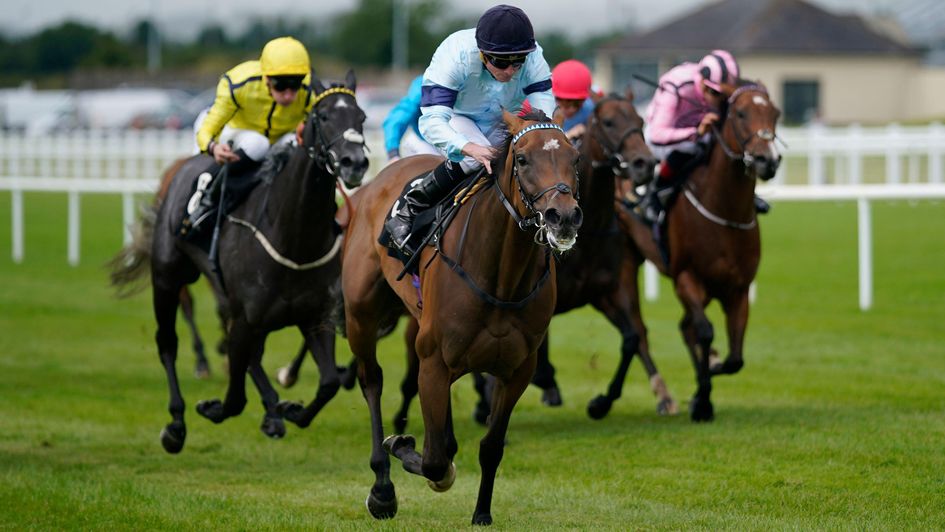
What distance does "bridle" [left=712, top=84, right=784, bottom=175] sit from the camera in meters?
8.66

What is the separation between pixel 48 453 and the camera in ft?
26.5

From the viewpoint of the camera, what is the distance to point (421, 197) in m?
6.47

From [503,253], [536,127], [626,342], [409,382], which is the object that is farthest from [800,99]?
[536,127]

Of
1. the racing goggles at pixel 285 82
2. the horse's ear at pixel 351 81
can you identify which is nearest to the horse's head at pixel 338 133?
the horse's ear at pixel 351 81

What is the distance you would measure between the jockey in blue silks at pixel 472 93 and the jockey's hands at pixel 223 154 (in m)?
1.89

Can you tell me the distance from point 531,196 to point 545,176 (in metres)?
0.10

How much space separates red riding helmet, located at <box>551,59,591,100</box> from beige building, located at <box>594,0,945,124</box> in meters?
45.6

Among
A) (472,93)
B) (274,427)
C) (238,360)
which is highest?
(472,93)

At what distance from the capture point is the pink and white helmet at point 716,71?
929 cm

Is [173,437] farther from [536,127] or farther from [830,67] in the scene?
[830,67]

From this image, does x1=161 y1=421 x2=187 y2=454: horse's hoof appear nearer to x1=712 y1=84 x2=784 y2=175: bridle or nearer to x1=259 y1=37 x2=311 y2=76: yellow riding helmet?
x1=259 y1=37 x2=311 y2=76: yellow riding helmet

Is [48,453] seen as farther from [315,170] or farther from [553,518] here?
[553,518]

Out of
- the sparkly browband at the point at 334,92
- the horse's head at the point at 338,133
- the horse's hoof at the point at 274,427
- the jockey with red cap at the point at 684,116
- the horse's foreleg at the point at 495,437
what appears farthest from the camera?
Result: the jockey with red cap at the point at 684,116

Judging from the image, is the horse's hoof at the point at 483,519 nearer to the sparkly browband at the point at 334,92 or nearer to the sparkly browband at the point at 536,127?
the sparkly browband at the point at 536,127
